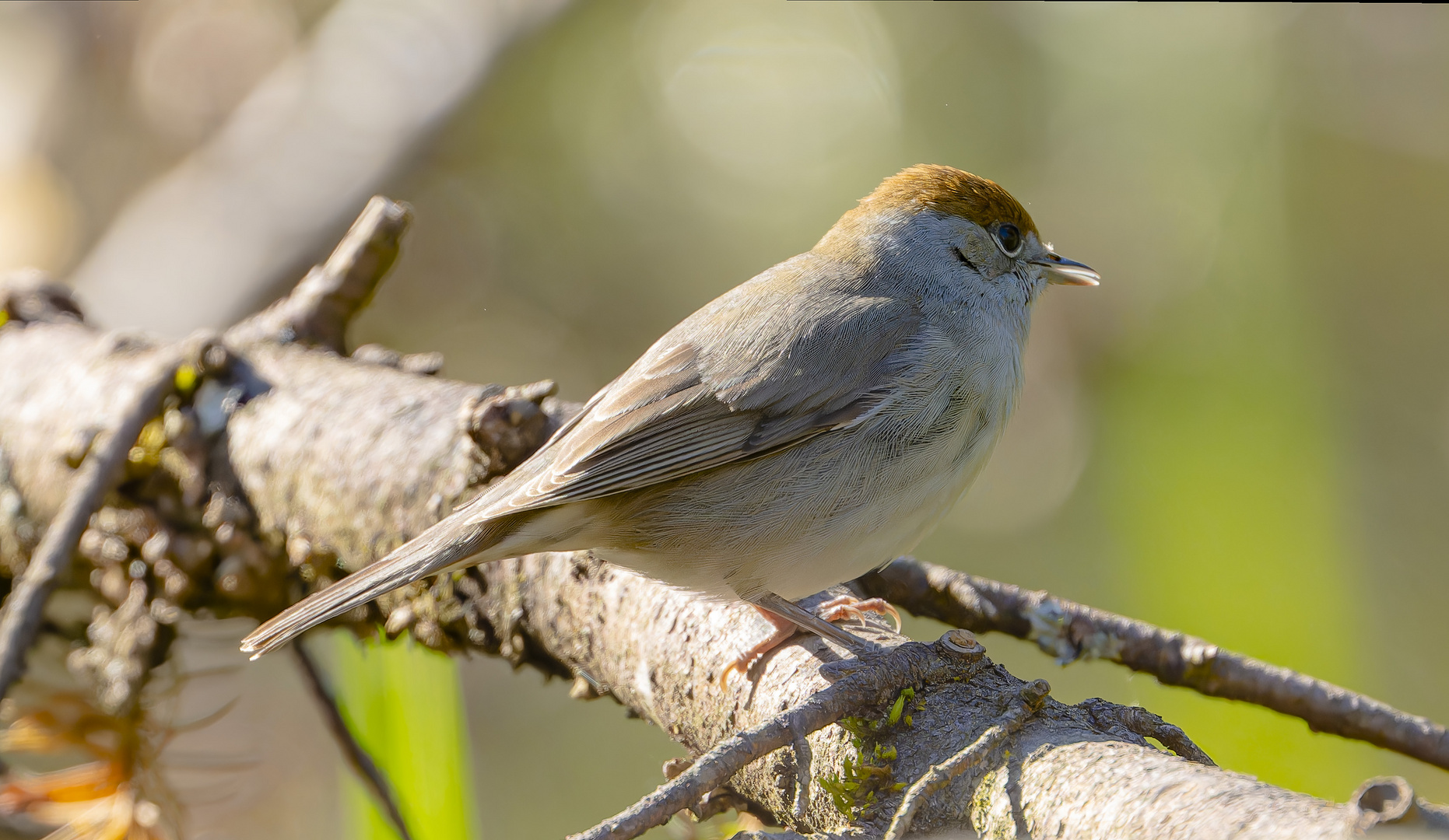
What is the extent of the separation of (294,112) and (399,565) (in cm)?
339

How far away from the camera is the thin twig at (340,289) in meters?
3.33

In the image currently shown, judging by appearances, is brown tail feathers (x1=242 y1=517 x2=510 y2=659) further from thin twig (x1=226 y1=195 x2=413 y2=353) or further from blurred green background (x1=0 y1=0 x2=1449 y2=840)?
blurred green background (x1=0 y1=0 x2=1449 y2=840)

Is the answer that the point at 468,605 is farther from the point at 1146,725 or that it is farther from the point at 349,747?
the point at 1146,725

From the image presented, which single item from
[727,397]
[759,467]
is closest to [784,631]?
[759,467]

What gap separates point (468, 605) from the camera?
2732 mm

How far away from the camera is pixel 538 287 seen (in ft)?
22.3

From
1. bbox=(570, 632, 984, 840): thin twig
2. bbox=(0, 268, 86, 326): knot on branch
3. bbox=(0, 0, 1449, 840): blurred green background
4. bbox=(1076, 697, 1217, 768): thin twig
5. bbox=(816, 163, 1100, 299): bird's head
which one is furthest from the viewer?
bbox=(0, 268, 86, 326): knot on branch

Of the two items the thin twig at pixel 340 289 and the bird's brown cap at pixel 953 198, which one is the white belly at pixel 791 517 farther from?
the thin twig at pixel 340 289

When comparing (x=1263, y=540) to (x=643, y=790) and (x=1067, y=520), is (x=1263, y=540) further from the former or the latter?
(x=643, y=790)

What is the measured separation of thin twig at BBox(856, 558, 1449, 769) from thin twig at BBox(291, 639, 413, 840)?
137 cm

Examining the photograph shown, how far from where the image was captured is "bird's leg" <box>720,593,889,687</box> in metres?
2.25

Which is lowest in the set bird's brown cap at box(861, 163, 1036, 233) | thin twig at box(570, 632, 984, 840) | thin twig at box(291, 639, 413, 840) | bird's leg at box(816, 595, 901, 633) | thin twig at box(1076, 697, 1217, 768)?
thin twig at box(291, 639, 413, 840)

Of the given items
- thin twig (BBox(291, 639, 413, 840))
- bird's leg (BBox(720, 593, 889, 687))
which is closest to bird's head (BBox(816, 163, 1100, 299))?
bird's leg (BBox(720, 593, 889, 687))

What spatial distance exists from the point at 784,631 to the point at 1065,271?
62.2 inches
